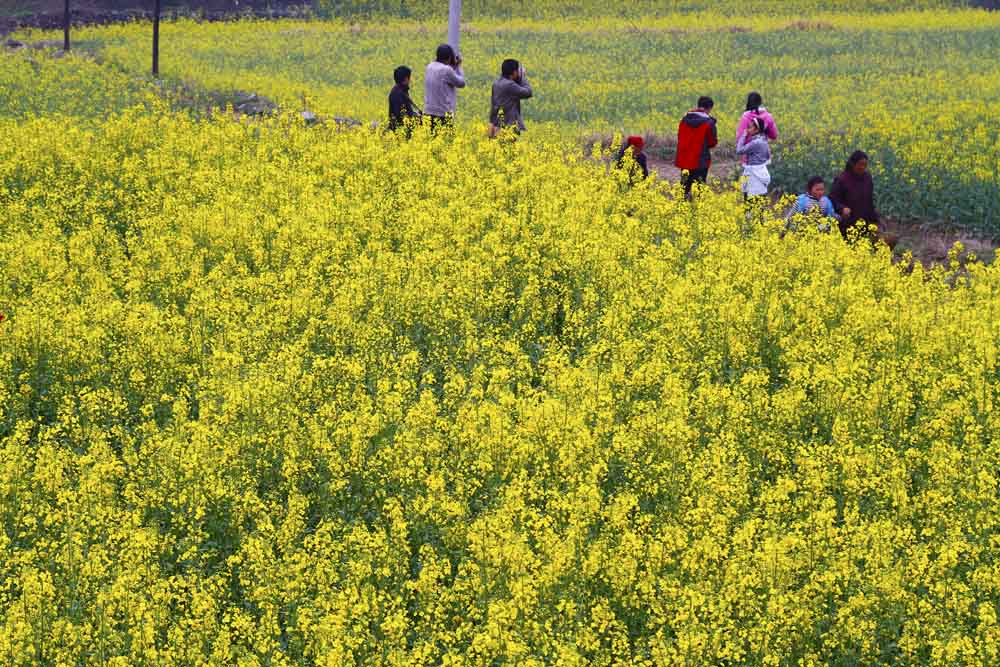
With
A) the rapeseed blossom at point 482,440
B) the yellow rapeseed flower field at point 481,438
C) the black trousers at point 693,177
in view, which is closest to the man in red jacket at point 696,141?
the black trousers at point 693,177

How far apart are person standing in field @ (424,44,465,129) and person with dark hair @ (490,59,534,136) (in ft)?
1.84

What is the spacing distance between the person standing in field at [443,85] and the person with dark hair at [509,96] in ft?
1.84

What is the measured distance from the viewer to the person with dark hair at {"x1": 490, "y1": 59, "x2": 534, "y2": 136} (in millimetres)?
17469

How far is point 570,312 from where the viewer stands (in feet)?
38.8

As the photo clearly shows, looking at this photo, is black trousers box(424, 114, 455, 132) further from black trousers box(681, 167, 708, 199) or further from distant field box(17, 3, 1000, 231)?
black trousers box(681, 167, 708, 199)

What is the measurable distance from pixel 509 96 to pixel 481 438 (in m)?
10.0

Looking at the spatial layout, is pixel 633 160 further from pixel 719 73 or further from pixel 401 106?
pixel 719 73

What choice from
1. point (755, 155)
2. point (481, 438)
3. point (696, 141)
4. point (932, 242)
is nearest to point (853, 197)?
point (755, 155)

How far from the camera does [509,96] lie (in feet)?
58.0

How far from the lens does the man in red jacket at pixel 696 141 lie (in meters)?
16.5

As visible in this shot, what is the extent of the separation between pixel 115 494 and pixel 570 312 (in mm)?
5040

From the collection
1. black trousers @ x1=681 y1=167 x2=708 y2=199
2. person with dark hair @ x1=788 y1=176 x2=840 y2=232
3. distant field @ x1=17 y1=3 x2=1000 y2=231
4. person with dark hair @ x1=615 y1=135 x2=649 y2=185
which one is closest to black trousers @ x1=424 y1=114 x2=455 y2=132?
distant field @ x1=17 y1=3 x2=1000 y2=231

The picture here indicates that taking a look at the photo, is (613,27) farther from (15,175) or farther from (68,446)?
(68,446)

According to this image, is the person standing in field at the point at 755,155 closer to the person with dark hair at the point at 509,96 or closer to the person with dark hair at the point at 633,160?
the person with dark hair at the point at 633,160
